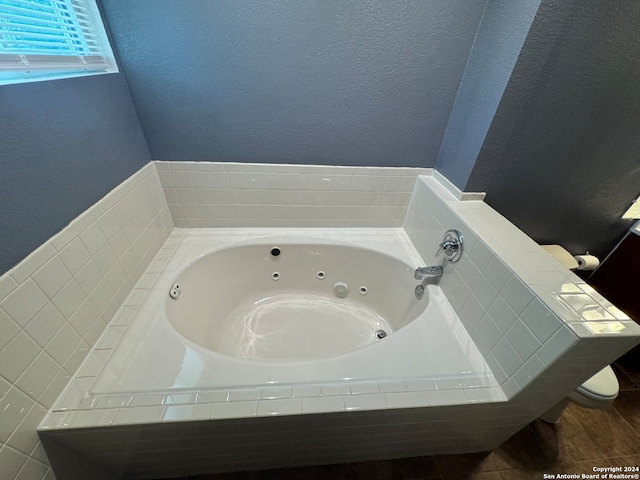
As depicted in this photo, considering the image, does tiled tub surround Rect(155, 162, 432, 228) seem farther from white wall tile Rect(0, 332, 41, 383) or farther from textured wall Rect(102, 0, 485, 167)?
white wall tile Rect(0, 332, 41, 383)

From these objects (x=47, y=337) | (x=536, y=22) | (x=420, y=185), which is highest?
(x=536, y=22)

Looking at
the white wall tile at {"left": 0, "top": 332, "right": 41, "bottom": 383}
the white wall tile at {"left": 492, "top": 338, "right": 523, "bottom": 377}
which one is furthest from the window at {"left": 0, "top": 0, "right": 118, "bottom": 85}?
the white wall tile at {"left": 492, "top": 338, "right": 523, "bottom": 377}

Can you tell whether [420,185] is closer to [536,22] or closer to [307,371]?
[536,22]

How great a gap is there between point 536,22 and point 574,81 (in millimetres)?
295

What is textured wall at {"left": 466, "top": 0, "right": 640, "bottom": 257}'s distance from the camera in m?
0.81

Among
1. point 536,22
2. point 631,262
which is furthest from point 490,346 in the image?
point 631,262

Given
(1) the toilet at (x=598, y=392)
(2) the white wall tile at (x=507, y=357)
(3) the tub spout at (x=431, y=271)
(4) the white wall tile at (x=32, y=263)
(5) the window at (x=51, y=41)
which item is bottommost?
(1) the toilet at (x=598, y=392)

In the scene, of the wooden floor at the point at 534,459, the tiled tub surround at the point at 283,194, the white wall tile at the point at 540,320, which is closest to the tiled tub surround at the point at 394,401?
the white wall tile at the point at 540,320

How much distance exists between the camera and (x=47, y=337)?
0.67 meters

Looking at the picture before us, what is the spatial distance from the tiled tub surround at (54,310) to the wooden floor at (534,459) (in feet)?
2.15

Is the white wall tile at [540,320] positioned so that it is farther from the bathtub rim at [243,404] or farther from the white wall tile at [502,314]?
the bathtub rim at [243,404]

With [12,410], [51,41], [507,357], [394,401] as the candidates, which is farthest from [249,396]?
[51,41]

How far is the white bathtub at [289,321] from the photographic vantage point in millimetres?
807

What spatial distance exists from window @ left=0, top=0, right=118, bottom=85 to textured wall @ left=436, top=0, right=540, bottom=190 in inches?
58.1
